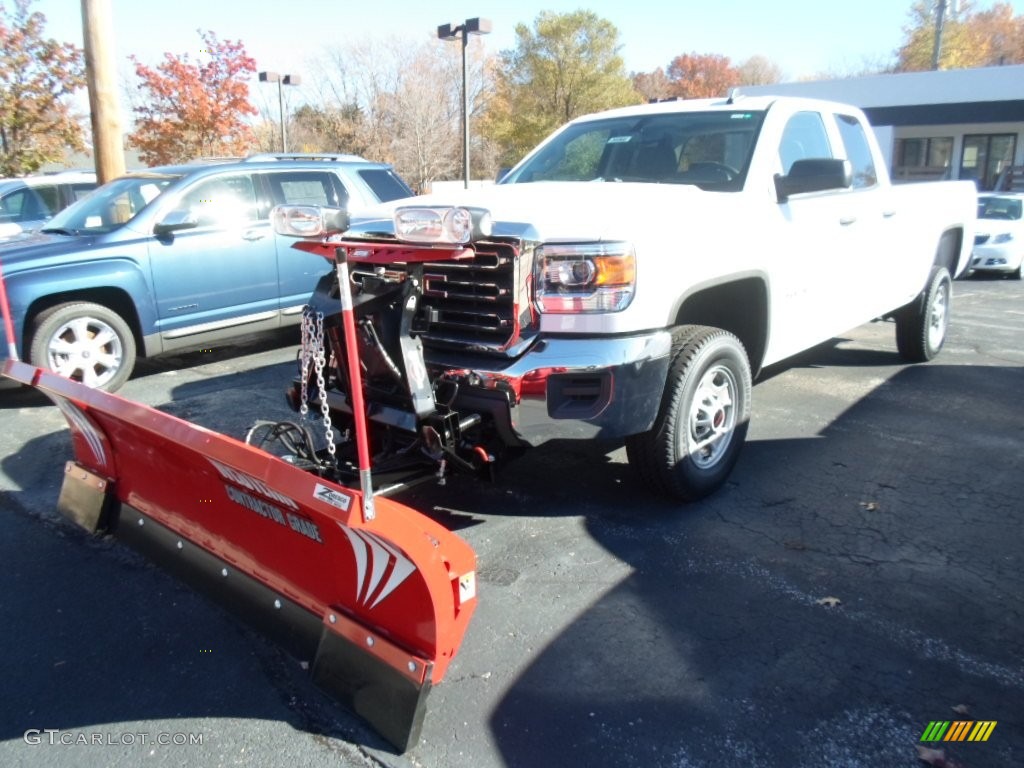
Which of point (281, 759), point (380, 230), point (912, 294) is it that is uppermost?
point (380, 230)

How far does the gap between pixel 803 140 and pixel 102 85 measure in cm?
885

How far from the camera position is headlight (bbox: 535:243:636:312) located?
359cm

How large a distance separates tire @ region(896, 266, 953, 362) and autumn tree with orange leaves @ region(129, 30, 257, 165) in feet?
65.0

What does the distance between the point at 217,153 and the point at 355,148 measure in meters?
10.9

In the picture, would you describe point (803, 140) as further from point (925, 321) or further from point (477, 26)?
point (477, 26)

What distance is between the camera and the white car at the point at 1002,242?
14391mm

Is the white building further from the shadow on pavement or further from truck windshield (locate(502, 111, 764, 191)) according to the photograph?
the shadow on pavement

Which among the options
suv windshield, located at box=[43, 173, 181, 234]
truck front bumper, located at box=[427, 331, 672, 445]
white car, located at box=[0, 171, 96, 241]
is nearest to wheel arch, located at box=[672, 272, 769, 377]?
truck front bumper, located at box=[427, 331, 672, 445]

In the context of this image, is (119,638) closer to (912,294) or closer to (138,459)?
(138,459)

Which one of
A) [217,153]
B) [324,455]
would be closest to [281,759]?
[324,455]

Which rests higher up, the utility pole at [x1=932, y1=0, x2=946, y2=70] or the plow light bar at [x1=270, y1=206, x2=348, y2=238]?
the utility pole at [x1=932, y1=0, x2=946, y2=70]

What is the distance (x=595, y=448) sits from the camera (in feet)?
17.6

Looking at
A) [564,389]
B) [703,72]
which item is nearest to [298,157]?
[564,389]

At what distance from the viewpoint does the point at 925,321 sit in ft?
23.7
